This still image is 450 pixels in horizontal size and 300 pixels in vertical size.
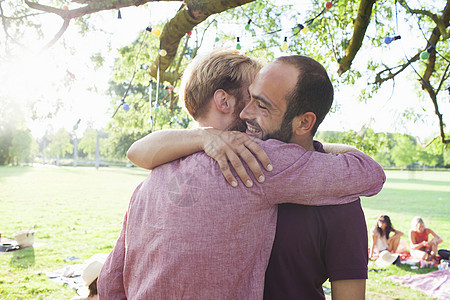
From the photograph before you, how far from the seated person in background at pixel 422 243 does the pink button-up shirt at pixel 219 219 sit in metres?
9.31

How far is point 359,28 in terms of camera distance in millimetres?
5363

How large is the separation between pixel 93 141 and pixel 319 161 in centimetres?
6569

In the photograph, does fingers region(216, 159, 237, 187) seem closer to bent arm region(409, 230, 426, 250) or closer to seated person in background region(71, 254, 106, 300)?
seated person in background region(71, 254, 106, 300)

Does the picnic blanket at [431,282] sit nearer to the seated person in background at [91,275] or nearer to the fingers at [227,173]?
the seated person in background at [91,275]

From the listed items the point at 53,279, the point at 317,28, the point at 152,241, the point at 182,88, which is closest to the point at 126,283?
the point at 152,241

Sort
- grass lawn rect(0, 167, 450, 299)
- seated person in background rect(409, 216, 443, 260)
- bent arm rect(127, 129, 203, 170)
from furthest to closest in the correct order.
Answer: seated person in background rect(409, 216, 443, 260) → grass lawn rect(0, 167, 450, 299) → bent arm rect(127, 129, 203, 170)

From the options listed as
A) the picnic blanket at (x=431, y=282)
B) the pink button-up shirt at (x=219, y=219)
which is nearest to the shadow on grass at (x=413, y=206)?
the picnic blanket at (x=431, y=282)

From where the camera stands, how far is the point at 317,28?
7.84 meters

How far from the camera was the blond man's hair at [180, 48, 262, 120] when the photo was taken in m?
1.70

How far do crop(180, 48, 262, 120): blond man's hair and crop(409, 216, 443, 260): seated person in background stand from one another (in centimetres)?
935

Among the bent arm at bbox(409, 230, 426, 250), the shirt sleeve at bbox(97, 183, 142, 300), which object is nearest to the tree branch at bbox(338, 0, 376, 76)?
the shirt sleeve at bbox(97, 183, 142, 300)

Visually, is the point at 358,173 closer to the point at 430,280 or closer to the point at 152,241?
the point at 152,241

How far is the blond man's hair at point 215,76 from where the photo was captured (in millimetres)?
1699

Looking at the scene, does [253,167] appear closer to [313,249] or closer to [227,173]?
[227,173]
